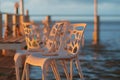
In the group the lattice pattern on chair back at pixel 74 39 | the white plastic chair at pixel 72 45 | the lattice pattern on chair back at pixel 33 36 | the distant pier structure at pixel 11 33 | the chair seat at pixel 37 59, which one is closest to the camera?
the chair seat at pixel 37 59

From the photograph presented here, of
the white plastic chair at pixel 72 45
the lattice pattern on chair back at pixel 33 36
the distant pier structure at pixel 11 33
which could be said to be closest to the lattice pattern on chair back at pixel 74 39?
the white plastic chair at pixel 72 45

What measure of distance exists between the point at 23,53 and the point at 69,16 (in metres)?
9.44

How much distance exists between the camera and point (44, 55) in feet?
12.8

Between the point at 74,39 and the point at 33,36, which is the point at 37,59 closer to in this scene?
the point at 74,39

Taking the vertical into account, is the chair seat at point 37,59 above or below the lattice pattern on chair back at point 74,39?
below

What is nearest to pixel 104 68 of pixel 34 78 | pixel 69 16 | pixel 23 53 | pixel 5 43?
pixel 34 78

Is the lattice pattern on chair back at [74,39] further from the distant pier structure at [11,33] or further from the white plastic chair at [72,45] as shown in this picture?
the distant pier structure at [11,33]

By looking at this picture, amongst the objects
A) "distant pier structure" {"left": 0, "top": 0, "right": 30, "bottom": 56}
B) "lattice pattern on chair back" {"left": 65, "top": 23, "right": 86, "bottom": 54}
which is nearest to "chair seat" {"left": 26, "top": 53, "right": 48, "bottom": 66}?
"lattice pattern on chair back" {"left": 65, "top": 23, "right": 86, "bottom": 54}

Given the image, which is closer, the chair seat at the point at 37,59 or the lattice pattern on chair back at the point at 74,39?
the chair seat at the point at 37,59

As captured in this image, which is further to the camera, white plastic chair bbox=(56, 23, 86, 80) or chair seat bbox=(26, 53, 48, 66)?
white plastic chair bbox=(56, 23, 86, 80)

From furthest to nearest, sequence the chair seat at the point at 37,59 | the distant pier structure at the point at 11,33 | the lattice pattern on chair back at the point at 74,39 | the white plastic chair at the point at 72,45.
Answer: the distant pier structure at the point at 11,33
the lattice pattern on chair back at the point at 74,39
the white plastic chair at the point at 72,45
the chair seat at the point at 37,59

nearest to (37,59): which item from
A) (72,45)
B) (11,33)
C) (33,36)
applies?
(72,45)

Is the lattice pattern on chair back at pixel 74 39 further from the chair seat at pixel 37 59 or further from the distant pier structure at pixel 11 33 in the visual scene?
the distant pier structure at pixel 11 33

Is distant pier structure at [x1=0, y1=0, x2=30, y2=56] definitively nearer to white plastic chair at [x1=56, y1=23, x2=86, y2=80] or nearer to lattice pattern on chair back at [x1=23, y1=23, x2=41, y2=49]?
lattice pattern on chair back at [x1=23, y1=23, x2=41, y2=49]
